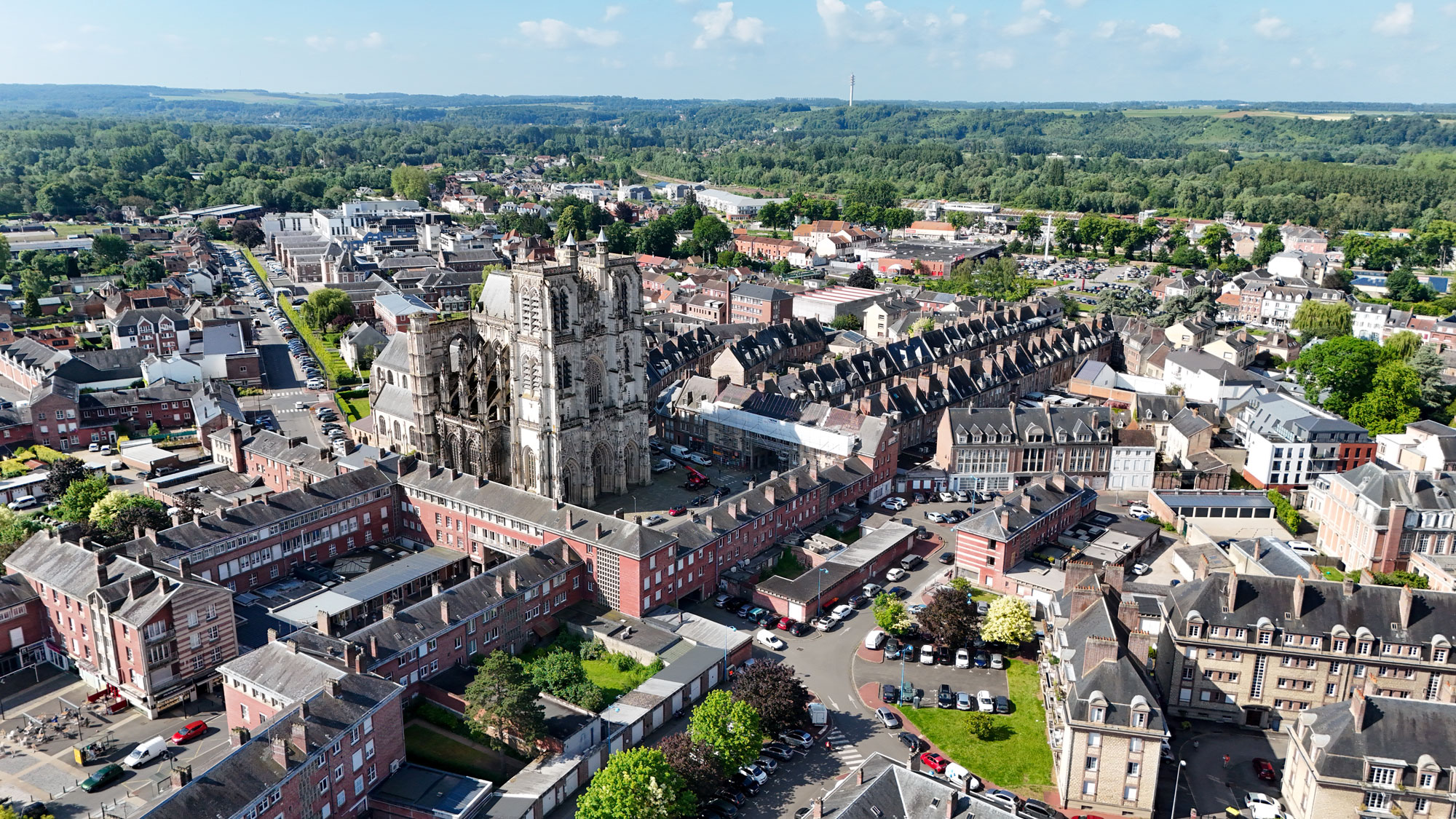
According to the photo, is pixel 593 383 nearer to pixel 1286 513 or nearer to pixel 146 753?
pixel 146 753

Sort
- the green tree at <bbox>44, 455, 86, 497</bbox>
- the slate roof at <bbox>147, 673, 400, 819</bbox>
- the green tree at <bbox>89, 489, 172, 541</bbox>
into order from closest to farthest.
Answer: the slate roof at <bbox>147, 673, 400, 819</bbox> → the green tree at <bbox>89, 489, 172, 541</bbox> → the green tree at <bbox>44, 455, 86, 497</bbox>

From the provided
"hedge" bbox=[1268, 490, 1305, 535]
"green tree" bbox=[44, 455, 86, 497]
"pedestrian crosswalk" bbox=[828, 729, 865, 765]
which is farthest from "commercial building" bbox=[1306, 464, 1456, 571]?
"green tree" bbox=[44, 455, 86, 497]

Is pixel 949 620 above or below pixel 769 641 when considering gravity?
above

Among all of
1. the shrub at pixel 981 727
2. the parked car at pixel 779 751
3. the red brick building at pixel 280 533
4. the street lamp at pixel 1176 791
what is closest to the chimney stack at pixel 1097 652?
the street lamp at pixel 1176 791

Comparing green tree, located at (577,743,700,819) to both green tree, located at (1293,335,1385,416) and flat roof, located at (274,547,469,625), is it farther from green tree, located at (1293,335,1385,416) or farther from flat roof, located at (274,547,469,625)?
green tree, located at (1293,335,1385,416)

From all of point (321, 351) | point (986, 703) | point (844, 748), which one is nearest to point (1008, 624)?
point (986, 703)

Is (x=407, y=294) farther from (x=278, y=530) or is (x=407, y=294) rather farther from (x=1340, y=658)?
(x=1340, y=658)
